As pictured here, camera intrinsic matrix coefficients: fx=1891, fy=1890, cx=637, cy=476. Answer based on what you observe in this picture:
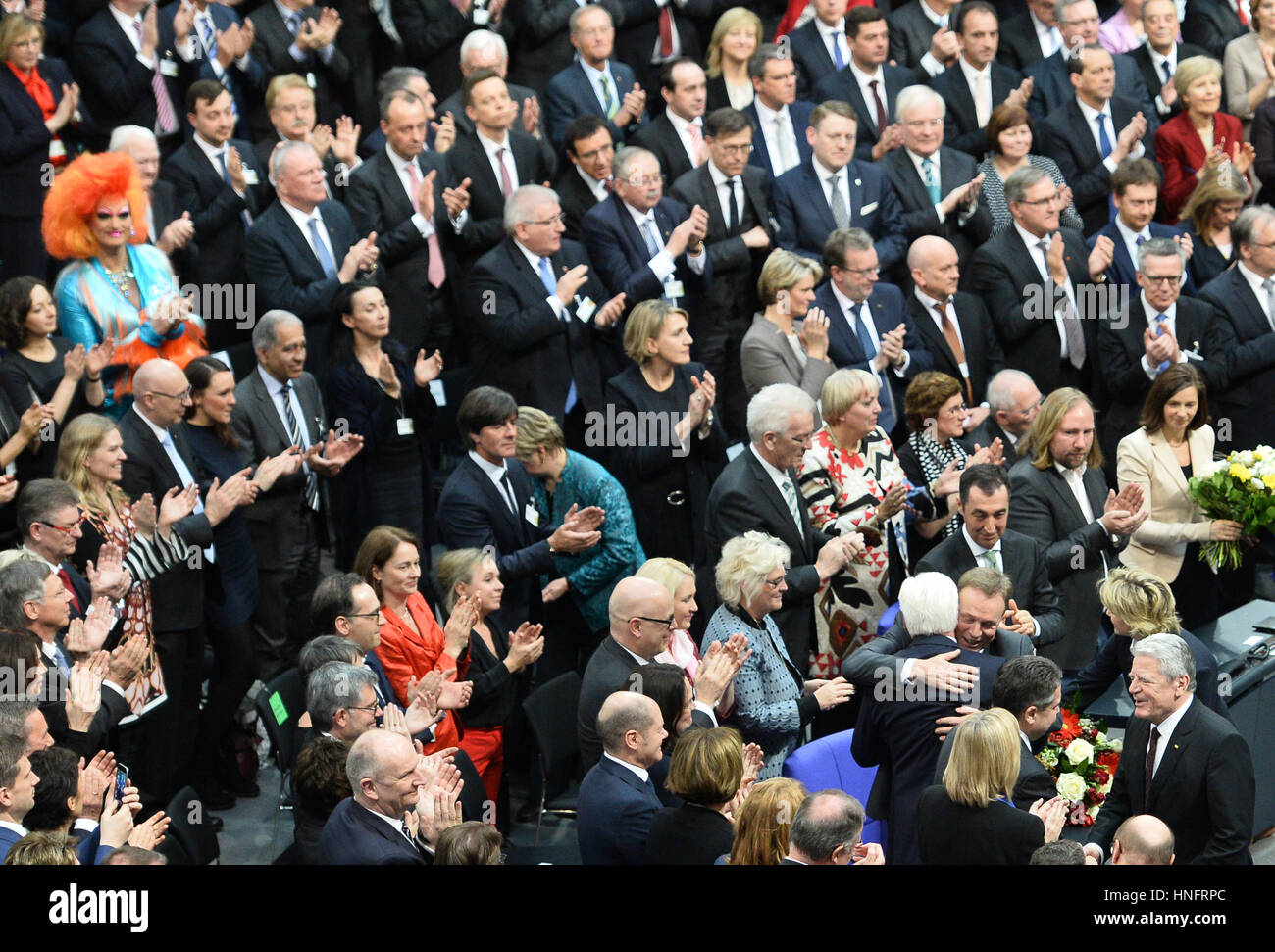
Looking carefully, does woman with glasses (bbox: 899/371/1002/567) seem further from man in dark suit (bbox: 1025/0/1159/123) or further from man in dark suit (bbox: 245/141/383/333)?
man in dark suit (bbox: 1025/0/1159/123)

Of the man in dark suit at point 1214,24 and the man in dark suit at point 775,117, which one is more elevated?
the man in dark suit at point 1214,24

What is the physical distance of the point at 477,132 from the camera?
1056cm

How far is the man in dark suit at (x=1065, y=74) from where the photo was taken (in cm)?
1178

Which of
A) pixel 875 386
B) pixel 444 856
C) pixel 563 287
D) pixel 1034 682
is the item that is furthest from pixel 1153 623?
pixel 563 287

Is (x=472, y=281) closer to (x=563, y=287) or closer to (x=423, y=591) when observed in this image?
(x=563, y=287)

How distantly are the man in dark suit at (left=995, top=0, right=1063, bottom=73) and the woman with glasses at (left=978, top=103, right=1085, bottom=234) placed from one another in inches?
52.2

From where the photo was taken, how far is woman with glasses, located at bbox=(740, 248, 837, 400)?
9.38 meters

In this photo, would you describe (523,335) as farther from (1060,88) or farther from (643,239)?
(1060,88)

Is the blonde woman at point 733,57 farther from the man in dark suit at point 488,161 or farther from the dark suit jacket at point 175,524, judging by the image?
the dark suit jacket at point 175,524

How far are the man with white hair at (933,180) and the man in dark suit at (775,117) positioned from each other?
544mm

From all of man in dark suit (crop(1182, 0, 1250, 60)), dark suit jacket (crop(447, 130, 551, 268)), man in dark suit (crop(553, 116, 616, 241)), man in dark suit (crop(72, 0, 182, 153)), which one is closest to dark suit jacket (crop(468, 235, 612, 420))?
dark suit jacket (crop(447, 130, 551, 268))

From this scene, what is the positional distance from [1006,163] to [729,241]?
6.36ft

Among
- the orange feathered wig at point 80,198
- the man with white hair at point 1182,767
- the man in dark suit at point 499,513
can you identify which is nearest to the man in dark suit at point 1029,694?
the man with white hair at point 1182,767

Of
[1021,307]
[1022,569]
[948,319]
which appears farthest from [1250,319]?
[1022,569]
